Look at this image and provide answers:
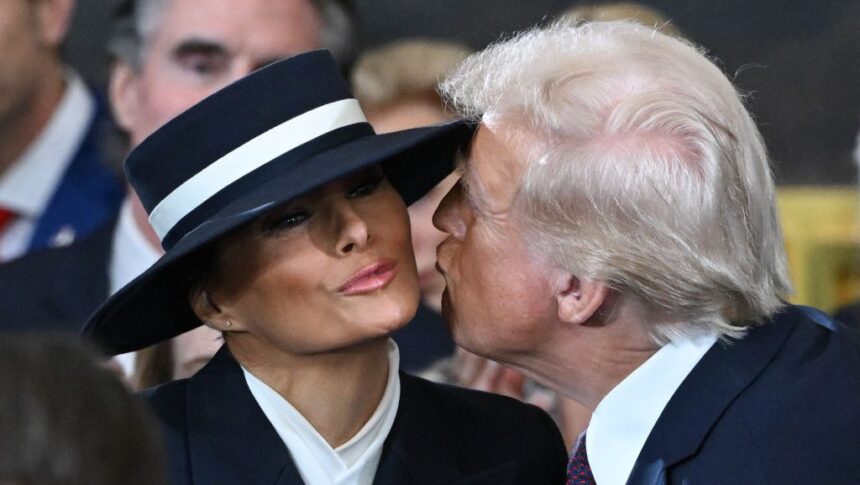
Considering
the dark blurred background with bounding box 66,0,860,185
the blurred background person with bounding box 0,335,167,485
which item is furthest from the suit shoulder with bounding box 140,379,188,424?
the dark blurred background with bounding box 66,0,860,185

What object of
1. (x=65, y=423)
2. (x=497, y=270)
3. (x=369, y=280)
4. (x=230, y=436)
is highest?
(x=65, y=423)

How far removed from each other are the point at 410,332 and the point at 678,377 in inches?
47.0

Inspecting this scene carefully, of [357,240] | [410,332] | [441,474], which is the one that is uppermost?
[357,240]

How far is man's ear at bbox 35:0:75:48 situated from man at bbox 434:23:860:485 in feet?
5.12

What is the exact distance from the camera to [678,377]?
6.05 ft

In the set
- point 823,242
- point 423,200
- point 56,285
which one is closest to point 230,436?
point 56,285

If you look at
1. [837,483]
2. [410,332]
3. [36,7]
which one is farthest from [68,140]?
[837,483]

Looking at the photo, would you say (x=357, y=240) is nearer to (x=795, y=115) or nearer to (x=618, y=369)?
(x=618, y=369)

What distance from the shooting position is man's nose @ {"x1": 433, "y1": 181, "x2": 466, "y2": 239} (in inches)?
79.7

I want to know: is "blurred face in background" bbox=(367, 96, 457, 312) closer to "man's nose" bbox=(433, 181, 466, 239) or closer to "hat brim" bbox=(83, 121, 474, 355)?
"man's nose" bbox=(433, 181, 466, 239)

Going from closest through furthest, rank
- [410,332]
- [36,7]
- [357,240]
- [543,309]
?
[357,240] → [543,309] → [410,332] → [36,7]

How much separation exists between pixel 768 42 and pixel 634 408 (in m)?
1.76

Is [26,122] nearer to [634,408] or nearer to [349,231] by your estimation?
[349,231]

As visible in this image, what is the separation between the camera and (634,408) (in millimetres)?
1851
